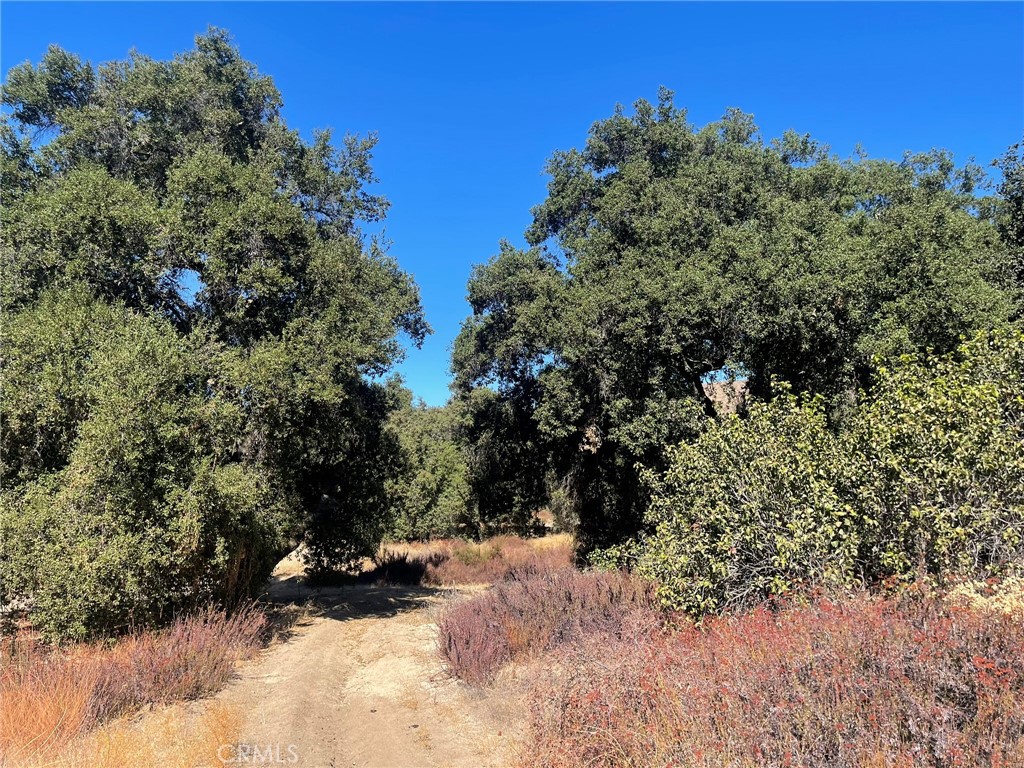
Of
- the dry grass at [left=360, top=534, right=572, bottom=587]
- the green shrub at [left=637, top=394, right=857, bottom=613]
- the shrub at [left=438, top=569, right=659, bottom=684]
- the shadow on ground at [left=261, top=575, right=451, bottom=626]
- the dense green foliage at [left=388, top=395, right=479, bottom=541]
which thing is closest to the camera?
the green shrub at [left=637, top=394, right=857, bottom=613]

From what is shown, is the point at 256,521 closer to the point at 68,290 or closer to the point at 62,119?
Answer: the point at 68,290

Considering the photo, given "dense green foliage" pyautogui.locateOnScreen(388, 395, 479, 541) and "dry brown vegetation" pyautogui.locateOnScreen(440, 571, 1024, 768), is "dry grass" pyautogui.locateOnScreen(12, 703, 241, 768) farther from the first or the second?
"dense green foliage" pyautogui.locateOnScreen(388, 395, 479, 541)

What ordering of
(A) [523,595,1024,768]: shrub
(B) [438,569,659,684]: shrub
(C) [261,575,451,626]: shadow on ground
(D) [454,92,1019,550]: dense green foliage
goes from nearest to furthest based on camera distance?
(A) [523,595,1024,768]: shrub < (B) [438,569,659,684]: shrub < (D) [454,92,1019,550]: dense green foliage < (C) [261,575,451,626]: shadow on ground

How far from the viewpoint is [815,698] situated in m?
3.34

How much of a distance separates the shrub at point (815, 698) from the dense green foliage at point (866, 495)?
3.30 ft

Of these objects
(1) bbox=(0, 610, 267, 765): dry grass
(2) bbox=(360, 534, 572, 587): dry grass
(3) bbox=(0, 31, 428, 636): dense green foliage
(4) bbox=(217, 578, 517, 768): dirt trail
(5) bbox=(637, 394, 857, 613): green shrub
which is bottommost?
(2) bbox=(360, 534, 572, 587): dry grass

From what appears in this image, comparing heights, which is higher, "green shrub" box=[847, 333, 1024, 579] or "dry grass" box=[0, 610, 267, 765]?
"green shrub" box=[847, 333, 1024, 579]

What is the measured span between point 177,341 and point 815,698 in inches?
390

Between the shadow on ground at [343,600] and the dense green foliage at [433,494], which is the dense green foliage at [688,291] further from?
the dense green foliage at [433,494]

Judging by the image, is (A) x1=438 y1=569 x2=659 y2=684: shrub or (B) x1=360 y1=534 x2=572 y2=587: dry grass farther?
(B) x1=360 y1=534 x2=572 y2=587: dry grass

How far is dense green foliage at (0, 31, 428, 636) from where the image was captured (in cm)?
718

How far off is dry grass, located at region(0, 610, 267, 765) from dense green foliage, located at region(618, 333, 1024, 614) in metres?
5.81

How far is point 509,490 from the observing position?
1808cm

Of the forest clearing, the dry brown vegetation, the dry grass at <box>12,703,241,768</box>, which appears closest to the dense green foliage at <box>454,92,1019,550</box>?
the forest clearing
